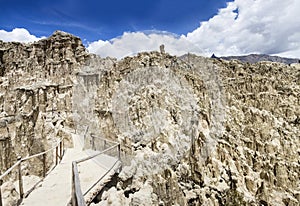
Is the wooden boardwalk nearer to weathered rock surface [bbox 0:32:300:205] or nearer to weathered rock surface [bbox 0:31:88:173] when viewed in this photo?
weathered rock surface [bbox 0:32:300:205]

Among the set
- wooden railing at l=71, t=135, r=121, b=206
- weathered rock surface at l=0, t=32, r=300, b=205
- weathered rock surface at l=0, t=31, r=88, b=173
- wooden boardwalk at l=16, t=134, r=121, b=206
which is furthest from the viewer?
weathered rock surface at l=0, t=32, r=300, b=205

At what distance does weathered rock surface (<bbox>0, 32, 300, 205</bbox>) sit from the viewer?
11492mm

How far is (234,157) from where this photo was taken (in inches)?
635

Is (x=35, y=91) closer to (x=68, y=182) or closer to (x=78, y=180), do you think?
(x=68, y=182)

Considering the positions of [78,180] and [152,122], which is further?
[152,122]

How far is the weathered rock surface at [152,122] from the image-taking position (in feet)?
37.7

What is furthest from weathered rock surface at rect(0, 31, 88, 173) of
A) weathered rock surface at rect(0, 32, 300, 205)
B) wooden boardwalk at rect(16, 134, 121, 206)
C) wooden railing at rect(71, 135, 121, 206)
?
wooden boardwalk at rect(16, 134, 121, 206)

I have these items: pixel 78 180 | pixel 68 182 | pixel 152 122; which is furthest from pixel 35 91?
pixel 78 180

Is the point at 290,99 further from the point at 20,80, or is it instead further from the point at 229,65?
the point at 20,80

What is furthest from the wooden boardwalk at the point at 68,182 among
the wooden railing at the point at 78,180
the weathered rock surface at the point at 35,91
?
the weathered rock surface at the point at 35,91

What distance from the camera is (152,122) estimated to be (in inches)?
515

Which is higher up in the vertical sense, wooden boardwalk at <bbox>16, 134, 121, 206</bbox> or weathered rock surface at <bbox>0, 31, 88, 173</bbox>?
weathered rock surface at <bbox>0, 31, 88, 173</bbox>

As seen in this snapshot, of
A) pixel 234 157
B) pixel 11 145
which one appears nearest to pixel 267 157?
pixel 234 157

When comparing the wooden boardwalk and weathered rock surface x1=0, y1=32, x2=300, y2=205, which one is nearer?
the wooden boardwalk
